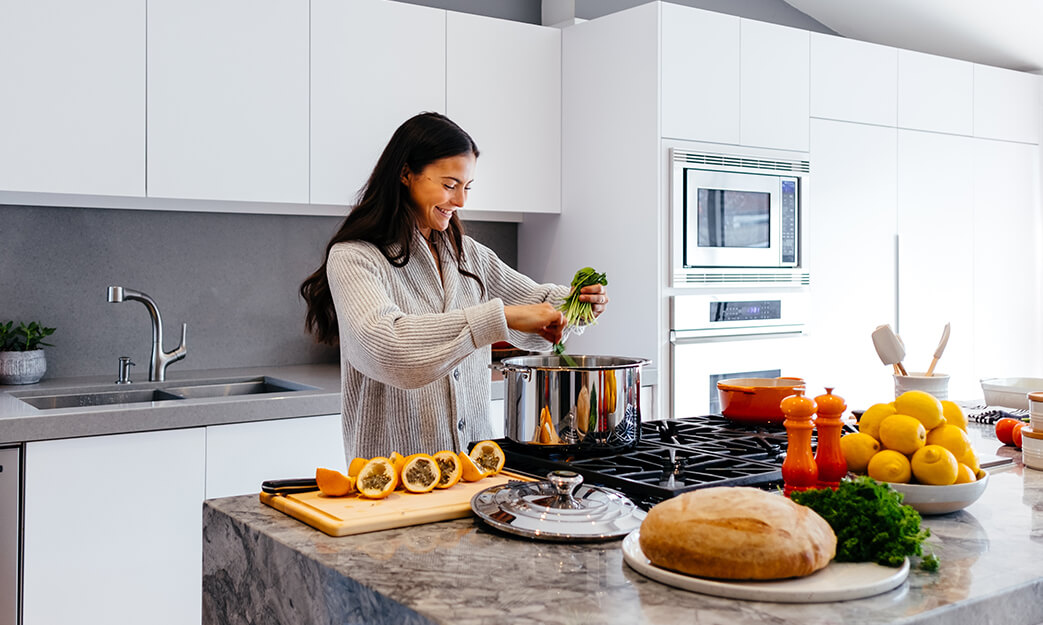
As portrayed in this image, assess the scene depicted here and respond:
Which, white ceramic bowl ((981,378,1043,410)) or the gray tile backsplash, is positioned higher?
the gray tile backsplash

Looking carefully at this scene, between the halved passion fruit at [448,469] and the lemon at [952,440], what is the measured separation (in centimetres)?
71

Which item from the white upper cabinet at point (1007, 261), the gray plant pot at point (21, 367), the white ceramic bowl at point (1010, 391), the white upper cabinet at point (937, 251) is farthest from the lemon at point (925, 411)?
the white upper cabinet at point (1007, 261)

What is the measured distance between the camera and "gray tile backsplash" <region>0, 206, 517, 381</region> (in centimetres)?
306

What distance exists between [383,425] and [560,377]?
645 millimetres

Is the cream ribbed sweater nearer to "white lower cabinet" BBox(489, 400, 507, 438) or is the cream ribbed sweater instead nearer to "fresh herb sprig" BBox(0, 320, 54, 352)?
"white lower cabinet" BBox(489, 400, 507, 438)

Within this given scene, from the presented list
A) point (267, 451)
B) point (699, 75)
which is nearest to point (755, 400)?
Answer: point (267, 451)

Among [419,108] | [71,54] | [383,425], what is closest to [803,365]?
[419,108]

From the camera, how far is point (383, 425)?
204cm

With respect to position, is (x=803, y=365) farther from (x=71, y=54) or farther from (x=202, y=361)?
(x=71, y=54)

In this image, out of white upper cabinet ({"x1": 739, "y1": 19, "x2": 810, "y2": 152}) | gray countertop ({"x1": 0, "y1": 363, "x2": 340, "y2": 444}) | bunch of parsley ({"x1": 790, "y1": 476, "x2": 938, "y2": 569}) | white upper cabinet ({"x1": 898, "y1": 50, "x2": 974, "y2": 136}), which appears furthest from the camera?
white upper cabinet ({"x1": 898, "y1": 50, "x2": 974, "y2": 136})

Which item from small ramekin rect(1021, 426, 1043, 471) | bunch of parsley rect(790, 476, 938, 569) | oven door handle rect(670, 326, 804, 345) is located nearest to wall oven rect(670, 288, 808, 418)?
oven door handle rect(670, 326, 804, 345)

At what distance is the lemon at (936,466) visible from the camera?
4.52ft

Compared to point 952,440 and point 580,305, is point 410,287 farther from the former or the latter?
point 952,440

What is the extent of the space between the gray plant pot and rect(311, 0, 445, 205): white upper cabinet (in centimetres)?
97
